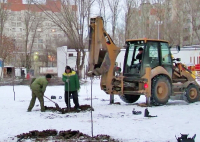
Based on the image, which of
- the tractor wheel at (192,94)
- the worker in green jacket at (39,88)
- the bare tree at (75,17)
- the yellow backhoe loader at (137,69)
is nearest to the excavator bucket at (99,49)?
the yellow backhoe loader at (137,69)

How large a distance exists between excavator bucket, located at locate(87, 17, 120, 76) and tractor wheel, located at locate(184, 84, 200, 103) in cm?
347

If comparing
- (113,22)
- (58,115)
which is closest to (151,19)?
(113,22)

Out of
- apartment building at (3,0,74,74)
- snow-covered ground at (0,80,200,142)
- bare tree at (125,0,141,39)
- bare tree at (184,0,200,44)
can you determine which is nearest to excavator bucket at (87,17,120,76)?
snow-covered ground at (0,80,200,142)

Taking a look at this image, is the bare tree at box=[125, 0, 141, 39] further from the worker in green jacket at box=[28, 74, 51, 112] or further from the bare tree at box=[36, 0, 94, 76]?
the worker in green jacket at box=[28, 74, 51, 112]

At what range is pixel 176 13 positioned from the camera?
5369 cm

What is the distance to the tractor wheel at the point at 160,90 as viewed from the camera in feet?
41.3

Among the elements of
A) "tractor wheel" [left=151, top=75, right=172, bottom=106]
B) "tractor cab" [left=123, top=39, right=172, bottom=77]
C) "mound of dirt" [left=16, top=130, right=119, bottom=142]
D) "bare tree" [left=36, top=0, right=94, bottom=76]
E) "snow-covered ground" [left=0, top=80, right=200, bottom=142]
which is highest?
"bare tree" [left=36, top=0, right=94, bottom=76]

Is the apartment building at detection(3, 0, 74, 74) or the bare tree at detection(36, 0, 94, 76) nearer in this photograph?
the bare tree at detection(36, 0, 94, 76)

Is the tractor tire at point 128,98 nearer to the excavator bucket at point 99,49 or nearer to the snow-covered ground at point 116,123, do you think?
the excavator bucket at point 99,49

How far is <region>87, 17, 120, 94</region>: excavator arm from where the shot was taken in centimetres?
1254

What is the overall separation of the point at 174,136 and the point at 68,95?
499 cm

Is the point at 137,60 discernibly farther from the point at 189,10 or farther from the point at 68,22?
the point at 189,10

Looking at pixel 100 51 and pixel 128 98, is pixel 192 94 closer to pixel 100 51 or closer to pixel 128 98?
pixel 128 98

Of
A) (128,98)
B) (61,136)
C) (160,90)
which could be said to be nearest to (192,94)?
(160,90)
